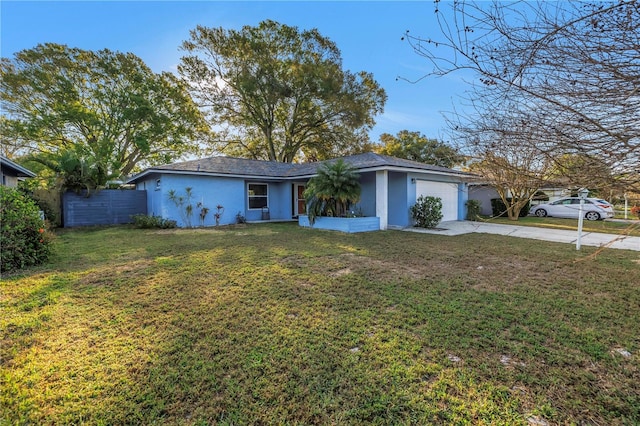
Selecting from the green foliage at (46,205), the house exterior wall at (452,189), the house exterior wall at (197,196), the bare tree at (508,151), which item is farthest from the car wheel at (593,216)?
the green foliage at (46,205)

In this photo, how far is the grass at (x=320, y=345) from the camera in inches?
79.0

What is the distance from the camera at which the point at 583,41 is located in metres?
2.32

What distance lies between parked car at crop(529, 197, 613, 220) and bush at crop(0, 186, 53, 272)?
20.0 meters

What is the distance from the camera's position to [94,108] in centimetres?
2002

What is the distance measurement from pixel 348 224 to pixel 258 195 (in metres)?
6.60

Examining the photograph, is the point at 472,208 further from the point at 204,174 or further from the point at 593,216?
the point at 204,174

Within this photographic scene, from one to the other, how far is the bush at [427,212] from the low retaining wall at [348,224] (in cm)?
184

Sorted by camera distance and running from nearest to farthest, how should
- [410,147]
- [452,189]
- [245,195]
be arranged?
[452,189]
[245,195]
[410,147]

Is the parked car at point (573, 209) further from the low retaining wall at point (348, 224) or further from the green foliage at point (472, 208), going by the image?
the low retaining wall at point (348, 224)

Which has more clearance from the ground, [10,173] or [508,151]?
Answer: [10,173]

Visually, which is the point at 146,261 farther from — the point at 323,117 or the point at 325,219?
the point at 323,117

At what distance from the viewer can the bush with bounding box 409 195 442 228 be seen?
11.7 meters

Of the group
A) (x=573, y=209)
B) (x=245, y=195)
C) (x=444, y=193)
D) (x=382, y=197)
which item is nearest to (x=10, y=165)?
(x=245, y=195)

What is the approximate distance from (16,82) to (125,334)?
24.5 metres
